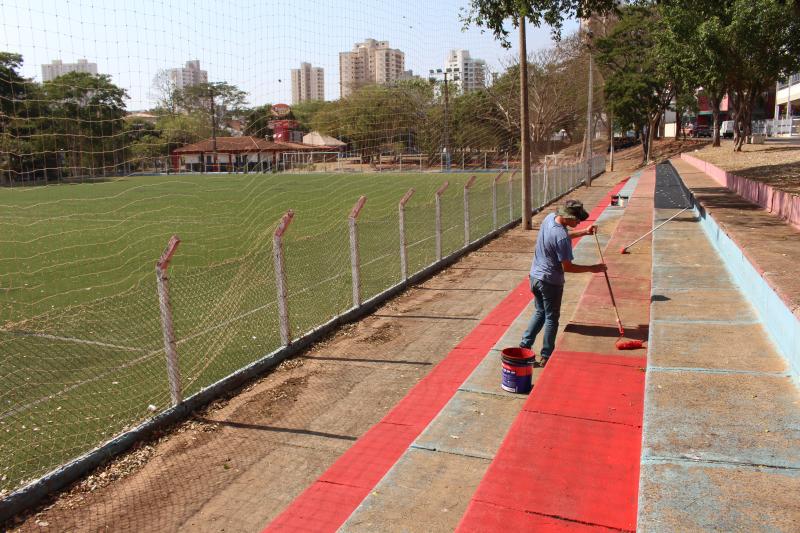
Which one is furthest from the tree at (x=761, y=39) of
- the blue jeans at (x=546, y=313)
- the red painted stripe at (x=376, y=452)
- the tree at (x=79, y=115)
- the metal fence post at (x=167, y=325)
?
the metal fence post at (x=167, y=325)

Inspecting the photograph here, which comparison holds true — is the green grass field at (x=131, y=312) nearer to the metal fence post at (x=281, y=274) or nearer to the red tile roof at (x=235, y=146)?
the metal fence post at (x=281, y=274)

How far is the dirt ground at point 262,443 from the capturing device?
187 inches

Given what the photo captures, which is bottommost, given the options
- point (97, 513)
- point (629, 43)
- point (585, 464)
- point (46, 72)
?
point (97, 513)

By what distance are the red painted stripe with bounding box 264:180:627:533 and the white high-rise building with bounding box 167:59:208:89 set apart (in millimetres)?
4738

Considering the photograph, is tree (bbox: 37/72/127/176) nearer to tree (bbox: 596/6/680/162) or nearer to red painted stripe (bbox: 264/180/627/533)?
red painted stripe (bbox: 264/180/627/533)

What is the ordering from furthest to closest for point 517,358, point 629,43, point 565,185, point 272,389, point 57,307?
point 629,43
point 565,185
point 57,307
point 272,389
point 517,358

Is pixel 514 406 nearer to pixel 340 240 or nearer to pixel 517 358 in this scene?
pixel 517 358

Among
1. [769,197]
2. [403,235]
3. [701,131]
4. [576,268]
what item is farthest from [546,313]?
[701,131]

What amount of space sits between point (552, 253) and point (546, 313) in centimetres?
65

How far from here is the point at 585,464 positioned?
15.2 feet

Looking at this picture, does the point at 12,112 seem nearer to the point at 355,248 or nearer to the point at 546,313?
the point at 355,248

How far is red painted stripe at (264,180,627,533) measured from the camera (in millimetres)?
4629

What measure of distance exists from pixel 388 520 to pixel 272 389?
308 cm

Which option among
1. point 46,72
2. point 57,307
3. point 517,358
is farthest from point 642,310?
point 57,307
